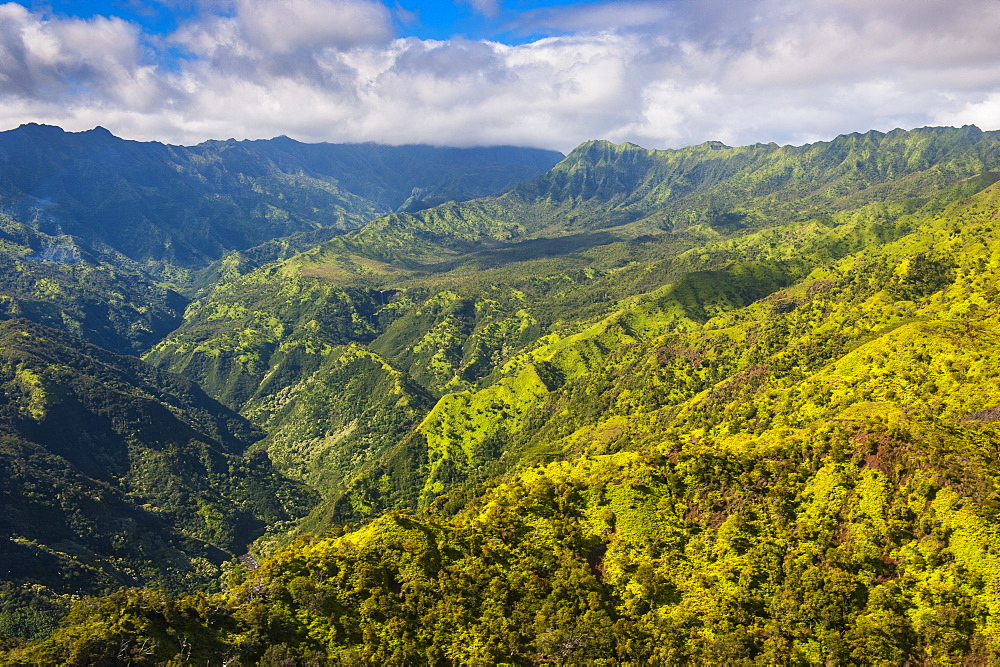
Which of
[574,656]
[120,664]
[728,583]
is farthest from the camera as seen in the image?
[728,583]

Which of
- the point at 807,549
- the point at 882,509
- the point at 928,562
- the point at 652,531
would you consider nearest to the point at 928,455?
the point at 882,509

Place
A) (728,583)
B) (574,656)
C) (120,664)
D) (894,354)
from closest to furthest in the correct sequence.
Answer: (120,664), (574,656), (728,583), (894,354)

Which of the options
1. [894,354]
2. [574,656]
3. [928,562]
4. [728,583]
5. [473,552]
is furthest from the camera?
[894,354]

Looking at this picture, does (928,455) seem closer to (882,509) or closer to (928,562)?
(882,509)

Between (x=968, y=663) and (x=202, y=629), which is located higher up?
(x=968, y=663)

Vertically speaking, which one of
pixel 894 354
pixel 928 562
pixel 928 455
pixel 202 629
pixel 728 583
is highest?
pixel 894 354

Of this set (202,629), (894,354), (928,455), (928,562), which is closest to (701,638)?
(928,562)

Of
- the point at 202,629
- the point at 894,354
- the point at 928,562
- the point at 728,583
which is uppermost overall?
the point at 894,354

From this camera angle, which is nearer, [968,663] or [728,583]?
[968,663]

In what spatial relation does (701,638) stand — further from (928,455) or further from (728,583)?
(928,455)
